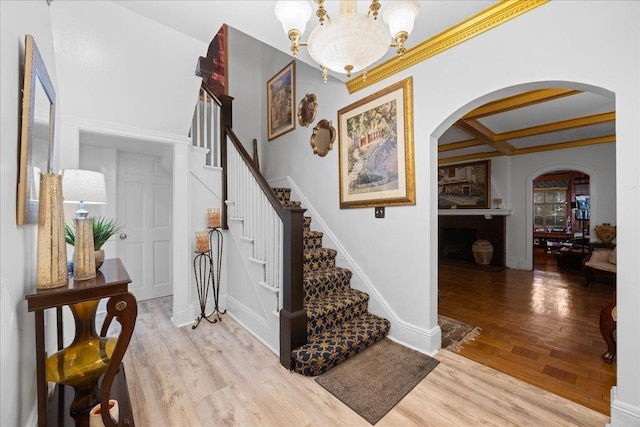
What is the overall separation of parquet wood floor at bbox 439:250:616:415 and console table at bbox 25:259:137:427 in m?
2.57

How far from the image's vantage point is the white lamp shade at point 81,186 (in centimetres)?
160

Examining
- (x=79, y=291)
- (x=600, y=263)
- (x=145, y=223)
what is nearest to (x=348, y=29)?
(x=79, y=291)

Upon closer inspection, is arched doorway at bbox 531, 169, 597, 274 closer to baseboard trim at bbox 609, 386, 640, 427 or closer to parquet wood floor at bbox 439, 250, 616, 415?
parquet wood floor at bbox 439, 250, 616, 415

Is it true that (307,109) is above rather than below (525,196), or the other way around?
above

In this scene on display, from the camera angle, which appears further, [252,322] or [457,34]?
[252,322]

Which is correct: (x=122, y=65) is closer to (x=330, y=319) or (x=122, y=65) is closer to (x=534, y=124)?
(x=330, y=319)

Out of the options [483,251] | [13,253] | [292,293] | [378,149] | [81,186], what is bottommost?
[483,251]

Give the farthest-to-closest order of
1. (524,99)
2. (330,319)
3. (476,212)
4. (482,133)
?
(476,212) < (482,133) < (524,99) < (330,319)

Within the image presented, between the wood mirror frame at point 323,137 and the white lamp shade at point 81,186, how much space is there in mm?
2294

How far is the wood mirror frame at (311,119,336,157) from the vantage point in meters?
A: 3.27

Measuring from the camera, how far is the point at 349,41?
1.27 m

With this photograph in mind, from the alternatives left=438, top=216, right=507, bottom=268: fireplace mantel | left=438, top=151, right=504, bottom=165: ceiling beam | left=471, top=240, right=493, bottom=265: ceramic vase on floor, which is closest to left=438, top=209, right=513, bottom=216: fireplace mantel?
left=438, top=216, right=507, bottom=268: fireplace mantel

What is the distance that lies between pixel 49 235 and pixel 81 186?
1.83 ft

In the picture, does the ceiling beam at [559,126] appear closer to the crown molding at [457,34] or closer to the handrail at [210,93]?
the crown molding at [457,34]
